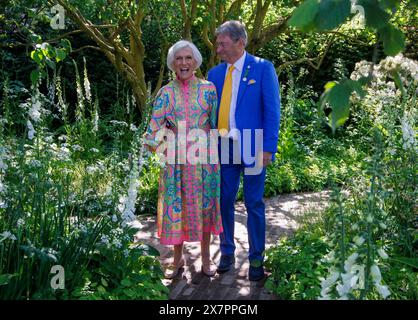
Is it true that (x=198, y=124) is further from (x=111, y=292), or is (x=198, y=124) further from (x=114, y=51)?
(x=114, y=51)

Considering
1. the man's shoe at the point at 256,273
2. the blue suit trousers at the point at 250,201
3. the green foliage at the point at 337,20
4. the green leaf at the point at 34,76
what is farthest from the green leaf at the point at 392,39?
the man's shoe at the point at 256,273

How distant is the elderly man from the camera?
3.63 meters

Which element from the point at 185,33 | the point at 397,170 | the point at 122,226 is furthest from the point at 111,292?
the point at 185,33

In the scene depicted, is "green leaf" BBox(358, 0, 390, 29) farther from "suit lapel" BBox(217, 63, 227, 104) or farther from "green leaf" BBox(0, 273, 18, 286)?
"suit lapel" BBox(217, 63, 227, 104)

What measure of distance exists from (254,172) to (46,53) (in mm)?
1646

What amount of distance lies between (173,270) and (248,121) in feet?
4.10

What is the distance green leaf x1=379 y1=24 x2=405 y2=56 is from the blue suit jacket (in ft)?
6.74

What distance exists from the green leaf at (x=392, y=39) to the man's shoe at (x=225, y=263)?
→ 2674mm

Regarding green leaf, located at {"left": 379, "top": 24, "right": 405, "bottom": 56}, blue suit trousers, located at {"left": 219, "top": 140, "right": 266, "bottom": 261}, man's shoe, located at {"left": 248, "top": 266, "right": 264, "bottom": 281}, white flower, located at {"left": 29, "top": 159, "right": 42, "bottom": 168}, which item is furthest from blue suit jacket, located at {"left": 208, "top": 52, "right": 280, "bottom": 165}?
green leaf, located at {"left": 379, "top": 24, "right": 405, "bottom": 56}

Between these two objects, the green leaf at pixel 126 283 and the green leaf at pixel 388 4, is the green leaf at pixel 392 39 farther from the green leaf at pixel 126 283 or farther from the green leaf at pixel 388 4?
the green leaf at pixel 126 283

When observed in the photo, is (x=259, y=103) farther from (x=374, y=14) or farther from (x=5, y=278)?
(x=374, y=14)

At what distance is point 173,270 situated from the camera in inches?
152

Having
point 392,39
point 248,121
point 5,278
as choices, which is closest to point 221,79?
point 248,121

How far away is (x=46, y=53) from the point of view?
2850 millimetres
